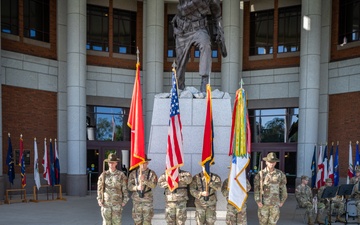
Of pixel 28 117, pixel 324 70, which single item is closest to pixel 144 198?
pixel 28 117

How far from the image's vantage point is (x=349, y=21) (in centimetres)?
1540

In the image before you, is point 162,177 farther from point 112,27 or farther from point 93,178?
point 112,27

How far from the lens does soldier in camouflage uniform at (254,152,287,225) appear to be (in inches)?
266

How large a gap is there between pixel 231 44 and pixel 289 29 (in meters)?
3.16

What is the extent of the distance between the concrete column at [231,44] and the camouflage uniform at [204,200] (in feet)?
33.5

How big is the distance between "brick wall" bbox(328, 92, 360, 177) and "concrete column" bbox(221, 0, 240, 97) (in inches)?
179

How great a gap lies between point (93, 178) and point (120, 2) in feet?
29.5

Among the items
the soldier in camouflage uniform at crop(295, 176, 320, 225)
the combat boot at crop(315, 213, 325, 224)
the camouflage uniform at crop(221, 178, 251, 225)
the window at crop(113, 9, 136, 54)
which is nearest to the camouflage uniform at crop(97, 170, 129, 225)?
the camouflage uniform at crop(221, 178, 251, 225)

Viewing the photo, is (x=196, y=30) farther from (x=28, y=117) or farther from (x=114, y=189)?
(x=28, y=117)

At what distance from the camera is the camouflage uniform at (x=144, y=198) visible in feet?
21.5

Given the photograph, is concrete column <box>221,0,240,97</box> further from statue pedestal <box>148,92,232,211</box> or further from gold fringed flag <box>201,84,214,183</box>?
gold fringed flag <box>201,84,214,183</box>

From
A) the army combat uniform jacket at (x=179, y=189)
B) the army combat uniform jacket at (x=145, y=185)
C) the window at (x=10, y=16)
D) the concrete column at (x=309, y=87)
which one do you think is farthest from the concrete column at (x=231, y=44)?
the army combat uniform jacket at (x=145, y=185)

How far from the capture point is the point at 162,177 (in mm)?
6633

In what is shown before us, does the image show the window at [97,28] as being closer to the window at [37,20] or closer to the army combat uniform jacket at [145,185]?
the window at [37,20]
